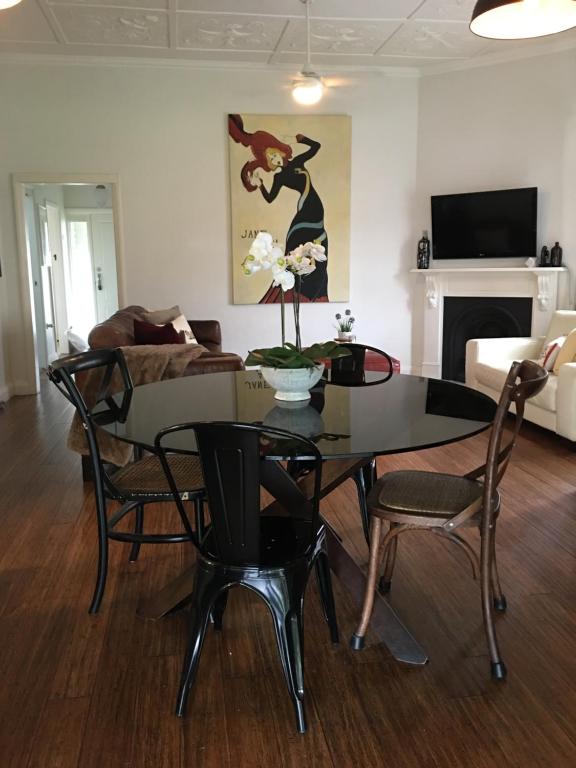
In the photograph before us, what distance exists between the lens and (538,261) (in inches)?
241

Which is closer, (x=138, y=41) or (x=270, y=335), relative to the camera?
(x=138, y=41)

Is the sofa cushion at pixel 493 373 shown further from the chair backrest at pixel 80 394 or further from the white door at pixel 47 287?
the white door at pixel 47 287

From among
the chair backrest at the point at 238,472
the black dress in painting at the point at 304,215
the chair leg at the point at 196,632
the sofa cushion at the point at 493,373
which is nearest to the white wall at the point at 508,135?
the black dress in painting at the point at 304,215

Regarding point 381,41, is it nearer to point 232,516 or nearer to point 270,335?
point 270,335

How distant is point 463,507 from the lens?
202 centimetres

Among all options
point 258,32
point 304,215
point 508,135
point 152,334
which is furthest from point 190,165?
point 508,135

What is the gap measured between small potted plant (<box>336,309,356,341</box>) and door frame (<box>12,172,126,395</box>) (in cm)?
216

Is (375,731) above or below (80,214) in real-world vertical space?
below

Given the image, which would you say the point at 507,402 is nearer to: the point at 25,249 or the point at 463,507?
the point at 463,507

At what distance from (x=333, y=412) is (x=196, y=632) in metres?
0.81

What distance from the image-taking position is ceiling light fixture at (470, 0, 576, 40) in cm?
234

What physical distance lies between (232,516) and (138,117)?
5.46 m

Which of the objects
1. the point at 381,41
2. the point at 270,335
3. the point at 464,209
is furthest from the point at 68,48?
the point at 464,209

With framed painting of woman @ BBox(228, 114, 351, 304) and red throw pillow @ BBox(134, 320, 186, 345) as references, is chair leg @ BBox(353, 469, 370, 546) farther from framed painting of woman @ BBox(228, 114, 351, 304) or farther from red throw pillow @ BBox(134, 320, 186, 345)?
framed painting of woman @ BBox(228, 114, 351, 304)
